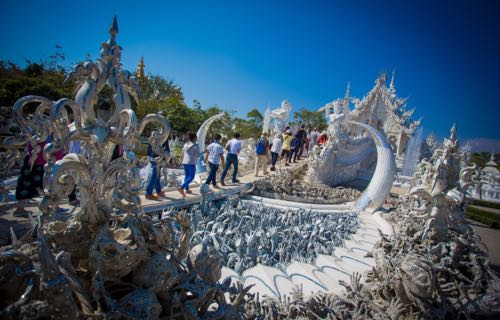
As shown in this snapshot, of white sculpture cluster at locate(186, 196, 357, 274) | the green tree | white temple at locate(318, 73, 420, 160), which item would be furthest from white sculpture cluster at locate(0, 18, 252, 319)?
white temple at locate(318, 73, 420, 160)

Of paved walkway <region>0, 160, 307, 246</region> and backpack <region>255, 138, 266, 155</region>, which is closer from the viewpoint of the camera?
paved walkway <region>0, 160, 307, 246</region>

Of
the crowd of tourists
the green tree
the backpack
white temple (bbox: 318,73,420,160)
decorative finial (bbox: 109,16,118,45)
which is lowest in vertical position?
the crowd of tourists

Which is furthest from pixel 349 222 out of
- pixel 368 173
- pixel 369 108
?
pixel 369 108

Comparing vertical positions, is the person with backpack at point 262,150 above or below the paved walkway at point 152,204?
above

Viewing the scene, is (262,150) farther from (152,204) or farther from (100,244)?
(100,244)

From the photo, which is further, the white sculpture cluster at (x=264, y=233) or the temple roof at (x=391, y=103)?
the temple roof at (x=391, y=103)

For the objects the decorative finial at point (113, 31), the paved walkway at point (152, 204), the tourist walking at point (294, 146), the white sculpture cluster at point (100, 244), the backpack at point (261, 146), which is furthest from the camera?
the tourist walking at point (294, 146)

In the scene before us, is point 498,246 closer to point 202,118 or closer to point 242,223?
point 242,223

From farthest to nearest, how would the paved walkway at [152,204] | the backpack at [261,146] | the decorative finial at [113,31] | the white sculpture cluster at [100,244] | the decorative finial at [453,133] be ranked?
the backpack at [261,146] < the decorative finial at [453,133] < the paved walkway at [152,204] < the decorative finial at [113,31] < the white sculpture cluster at [100,244]

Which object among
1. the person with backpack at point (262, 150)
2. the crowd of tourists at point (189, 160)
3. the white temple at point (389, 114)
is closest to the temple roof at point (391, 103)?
the white temple at point (389, 114)

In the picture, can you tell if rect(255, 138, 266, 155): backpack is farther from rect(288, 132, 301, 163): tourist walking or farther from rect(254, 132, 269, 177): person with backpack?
rect(288, 132, 301, 163): tourist walking

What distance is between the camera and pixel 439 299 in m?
3.18

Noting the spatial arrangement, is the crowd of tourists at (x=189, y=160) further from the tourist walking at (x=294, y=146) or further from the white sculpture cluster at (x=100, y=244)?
the white sculpture cluster at (x=100, y=244)

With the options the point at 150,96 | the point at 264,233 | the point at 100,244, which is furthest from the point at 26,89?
the point at 100,244
